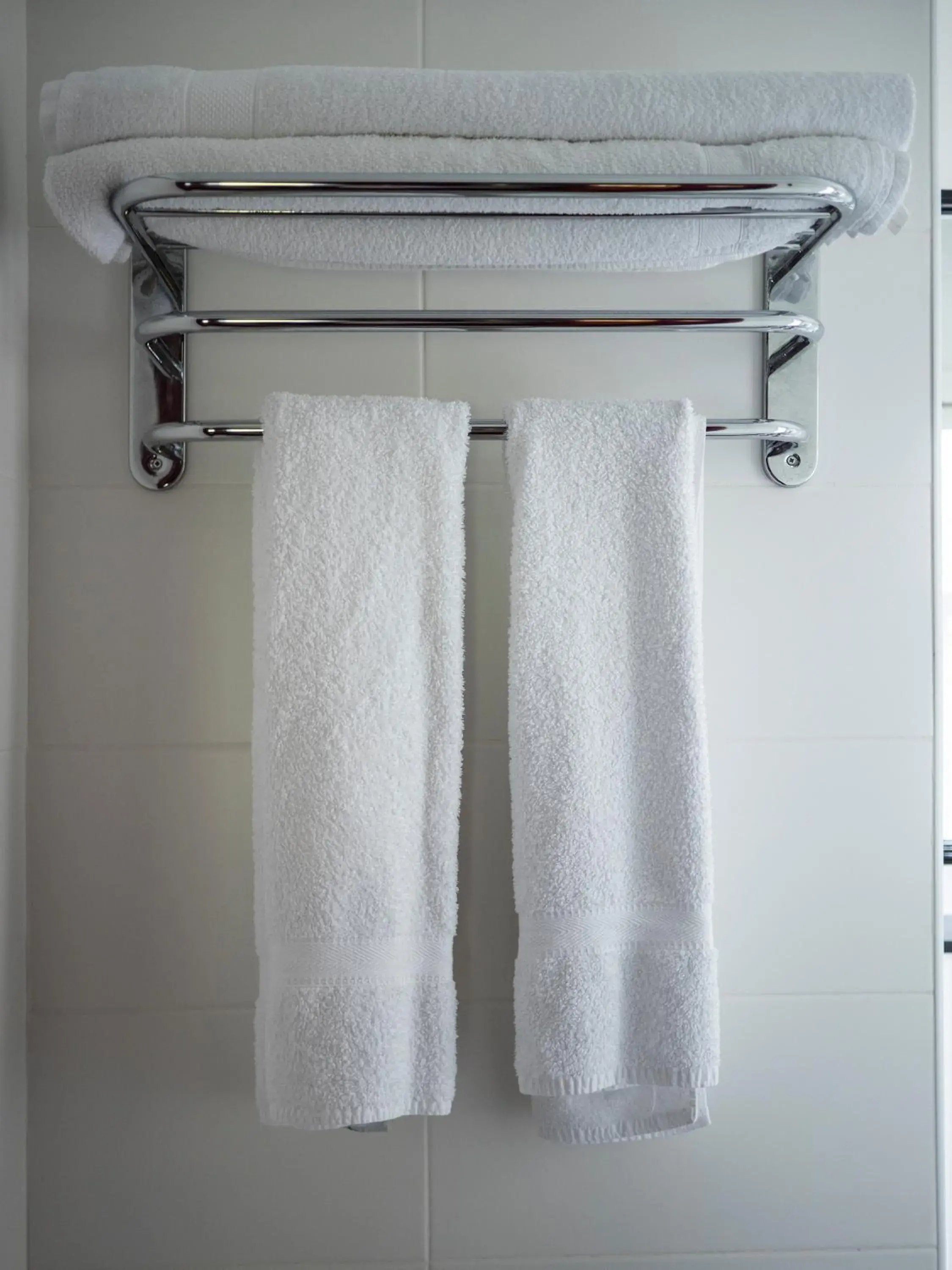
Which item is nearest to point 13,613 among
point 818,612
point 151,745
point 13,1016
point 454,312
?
point 151,745

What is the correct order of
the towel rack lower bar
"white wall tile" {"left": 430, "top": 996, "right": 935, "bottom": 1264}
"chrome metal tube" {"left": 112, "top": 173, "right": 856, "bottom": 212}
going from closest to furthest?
"chrome metal tube" {"left": 112, "top": 173, "right": 856, "bottom": 212}, the towel rack lower bar, "white wall tile" {"left": 430, "top": 996, "right": 935, "bottom": 1264}

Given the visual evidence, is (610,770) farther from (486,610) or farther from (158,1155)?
(158,1155)

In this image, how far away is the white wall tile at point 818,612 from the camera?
0.82 meters

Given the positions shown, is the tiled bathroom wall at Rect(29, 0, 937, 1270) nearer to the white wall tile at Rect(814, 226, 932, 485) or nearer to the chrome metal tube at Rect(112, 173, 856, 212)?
Answer: the white wall tile at Rect(814, 226, 932, 485)

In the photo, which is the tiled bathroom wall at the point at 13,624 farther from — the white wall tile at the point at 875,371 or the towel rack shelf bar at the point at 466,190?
the white wall tile at the point at 875,371

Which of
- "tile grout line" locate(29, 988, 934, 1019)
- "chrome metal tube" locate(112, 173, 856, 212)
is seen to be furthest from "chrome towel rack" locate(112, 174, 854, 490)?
"tile grout line" locate(29, 988, 934, 1019)

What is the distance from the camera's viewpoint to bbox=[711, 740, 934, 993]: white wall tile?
817 mm

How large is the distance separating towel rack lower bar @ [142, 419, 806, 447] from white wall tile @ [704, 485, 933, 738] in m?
0.09

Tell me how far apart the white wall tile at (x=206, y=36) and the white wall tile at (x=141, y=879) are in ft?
1.66

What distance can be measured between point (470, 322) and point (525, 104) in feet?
0.50

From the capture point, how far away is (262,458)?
0.70 meters

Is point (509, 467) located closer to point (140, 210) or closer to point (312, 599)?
point (312, 599)

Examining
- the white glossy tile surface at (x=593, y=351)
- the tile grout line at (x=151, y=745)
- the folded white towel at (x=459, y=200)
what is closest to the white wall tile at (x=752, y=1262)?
the tile grout line at (x=151, y=745)

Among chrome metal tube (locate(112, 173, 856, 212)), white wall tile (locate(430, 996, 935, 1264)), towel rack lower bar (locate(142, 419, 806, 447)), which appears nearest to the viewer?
chrome metal tube (locate(112, 173, 856, 212))
